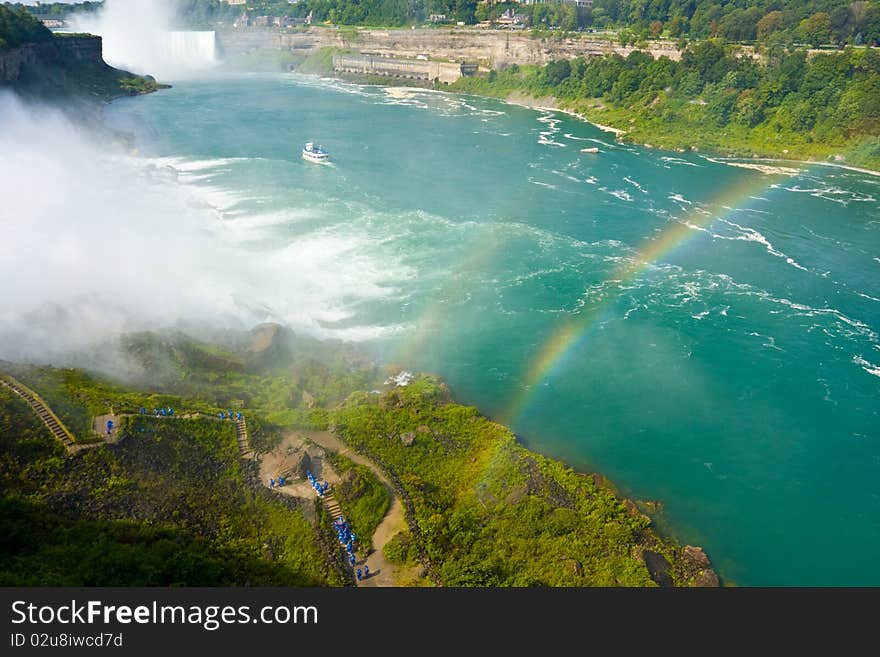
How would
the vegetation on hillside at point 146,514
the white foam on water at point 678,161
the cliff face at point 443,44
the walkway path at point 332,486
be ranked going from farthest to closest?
the cliff face at point 443,44
the white foam on water at point 678,161
the walkway path at point 332,486
the vegetation on hillside at point 146,514

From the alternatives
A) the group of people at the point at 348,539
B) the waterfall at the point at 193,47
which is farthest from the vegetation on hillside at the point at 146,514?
the waterfall at the point at 193,47

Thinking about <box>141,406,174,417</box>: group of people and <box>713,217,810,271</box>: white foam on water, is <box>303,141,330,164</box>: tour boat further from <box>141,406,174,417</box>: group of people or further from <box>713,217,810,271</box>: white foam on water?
<box>141,406,174,417</box>: group of people

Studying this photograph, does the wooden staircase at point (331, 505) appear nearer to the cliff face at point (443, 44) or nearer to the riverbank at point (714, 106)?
the riverbank at point (714, 106)

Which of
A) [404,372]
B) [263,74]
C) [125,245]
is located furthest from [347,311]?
[263,74]

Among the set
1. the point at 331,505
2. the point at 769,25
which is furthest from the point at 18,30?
the point at 769,25

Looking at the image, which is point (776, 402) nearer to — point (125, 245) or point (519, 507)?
point (519, 507)
